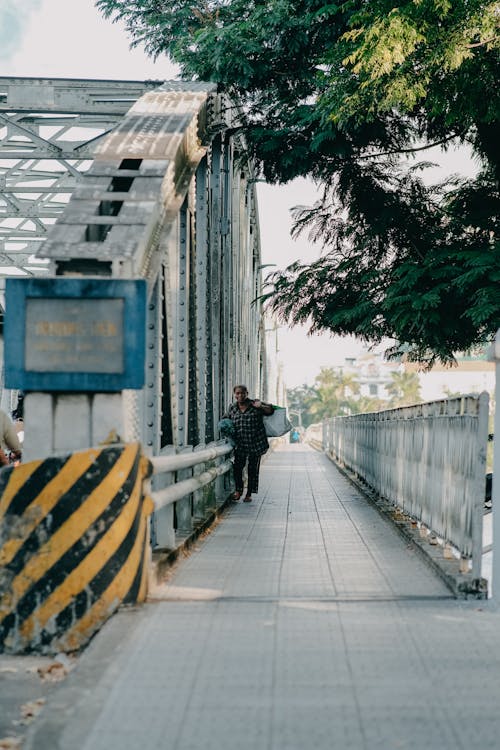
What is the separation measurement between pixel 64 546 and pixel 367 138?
445 inches

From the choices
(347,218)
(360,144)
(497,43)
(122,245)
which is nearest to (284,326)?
(347,218)

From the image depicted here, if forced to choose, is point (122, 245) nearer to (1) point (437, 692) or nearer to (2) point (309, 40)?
(1) point (437, 692)

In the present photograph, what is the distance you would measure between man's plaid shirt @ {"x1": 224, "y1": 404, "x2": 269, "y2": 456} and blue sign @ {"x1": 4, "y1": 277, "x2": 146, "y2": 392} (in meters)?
8.11

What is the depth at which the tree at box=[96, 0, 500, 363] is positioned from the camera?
1212cm

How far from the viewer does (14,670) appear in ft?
16.7

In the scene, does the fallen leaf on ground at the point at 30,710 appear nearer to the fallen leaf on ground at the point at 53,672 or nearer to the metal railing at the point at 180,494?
the fallen leaf on ground at the point at 53,672

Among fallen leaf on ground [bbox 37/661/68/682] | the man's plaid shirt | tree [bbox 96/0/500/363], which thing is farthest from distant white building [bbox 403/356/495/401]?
fallen leaf on ground [bbox 37/661/68/682]

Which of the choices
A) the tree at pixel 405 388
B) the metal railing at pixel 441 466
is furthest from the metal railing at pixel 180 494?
the tree at pixel 405 388

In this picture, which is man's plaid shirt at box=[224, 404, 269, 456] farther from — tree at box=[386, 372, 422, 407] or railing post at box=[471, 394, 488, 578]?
tree at box=[386, 372, 422, 407]

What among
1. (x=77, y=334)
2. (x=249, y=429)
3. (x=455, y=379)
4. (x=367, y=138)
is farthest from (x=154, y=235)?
(x=455, y=379)

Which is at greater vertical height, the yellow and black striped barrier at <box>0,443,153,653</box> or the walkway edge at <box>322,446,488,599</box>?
the yellow and black striped barrier at <box>0,443,153,653</box>

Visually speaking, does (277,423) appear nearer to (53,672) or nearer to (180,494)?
(180,494)

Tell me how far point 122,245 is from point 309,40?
367 inches

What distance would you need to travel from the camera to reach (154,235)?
6.92 metres
